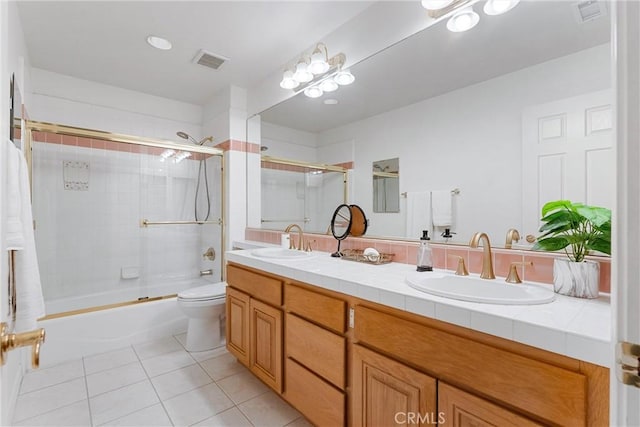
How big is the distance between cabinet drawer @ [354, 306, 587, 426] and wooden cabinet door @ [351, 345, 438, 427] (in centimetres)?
5

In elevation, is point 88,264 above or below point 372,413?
above

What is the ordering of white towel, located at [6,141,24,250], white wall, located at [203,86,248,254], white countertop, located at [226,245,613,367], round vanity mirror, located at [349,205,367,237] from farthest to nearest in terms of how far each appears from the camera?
white wall, located at [203,86,248,254], round vanity mirror, located at [349,205,367,237], white towel, located at [6,141,24,250], white countertop, located at [226,245,613,367]

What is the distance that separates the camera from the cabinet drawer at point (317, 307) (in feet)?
4.02

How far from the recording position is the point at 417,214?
1648 millimetres

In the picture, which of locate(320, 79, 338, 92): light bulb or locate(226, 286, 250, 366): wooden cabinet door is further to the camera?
locate(320, 79, 338, 92): light bulb

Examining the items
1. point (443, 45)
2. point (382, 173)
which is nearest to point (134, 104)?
point (382, 173)

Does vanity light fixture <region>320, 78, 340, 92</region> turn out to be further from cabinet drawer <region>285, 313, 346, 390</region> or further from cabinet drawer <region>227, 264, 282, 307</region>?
cabinet drawer <region>285, 313, 346, 390</region>

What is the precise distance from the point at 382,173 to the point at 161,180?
2.33 metres

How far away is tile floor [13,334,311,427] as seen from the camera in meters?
1.53

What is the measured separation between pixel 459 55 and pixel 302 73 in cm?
111

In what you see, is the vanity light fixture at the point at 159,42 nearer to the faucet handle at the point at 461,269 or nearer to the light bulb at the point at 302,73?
the light bulb at the point at 302,73

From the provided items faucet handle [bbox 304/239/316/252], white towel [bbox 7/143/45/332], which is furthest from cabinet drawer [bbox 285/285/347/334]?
white towel [bbox 7/143/45/332]

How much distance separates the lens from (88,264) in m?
2.75

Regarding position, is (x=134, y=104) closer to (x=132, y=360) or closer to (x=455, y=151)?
(x=132, y=360)
